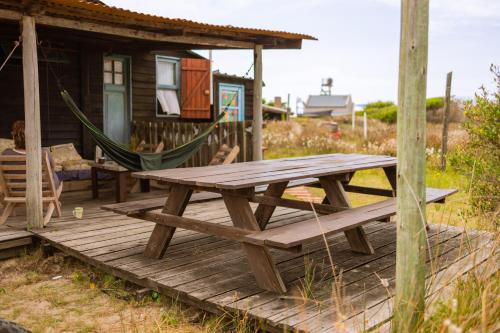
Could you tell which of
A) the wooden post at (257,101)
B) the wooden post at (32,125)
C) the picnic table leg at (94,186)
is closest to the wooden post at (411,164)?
the wooden post at (32,125)

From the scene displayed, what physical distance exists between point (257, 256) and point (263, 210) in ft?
5.86

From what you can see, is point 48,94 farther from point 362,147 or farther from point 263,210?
point 362,147

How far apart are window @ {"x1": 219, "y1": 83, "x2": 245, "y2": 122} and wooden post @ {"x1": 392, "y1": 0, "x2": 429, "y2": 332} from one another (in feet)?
31.6

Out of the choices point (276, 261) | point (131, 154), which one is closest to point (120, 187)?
point (131, 154)

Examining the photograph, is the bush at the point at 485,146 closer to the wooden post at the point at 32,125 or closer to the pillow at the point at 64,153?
the wooden post at the point at 32,125

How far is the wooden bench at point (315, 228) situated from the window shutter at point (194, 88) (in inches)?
260

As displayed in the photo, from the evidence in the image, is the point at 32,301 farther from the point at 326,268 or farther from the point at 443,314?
the point at 443,314

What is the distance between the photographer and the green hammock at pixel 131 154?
18.9 ft

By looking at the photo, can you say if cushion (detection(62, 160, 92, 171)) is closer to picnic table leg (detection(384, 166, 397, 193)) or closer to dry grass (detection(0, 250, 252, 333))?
dry grass (detection(0, 250, 252, 333))

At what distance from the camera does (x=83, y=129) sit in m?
9.00

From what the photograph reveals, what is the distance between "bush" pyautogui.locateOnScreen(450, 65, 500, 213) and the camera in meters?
5.11

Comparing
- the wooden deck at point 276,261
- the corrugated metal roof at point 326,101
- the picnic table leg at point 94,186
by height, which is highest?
the corrugated metal roof at point 326,101

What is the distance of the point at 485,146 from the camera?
5.27 m

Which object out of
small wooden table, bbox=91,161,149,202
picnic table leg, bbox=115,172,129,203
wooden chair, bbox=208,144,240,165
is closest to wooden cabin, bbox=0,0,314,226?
wooden chair, bbox=208,144,240,165
